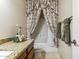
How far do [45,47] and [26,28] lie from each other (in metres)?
1.04

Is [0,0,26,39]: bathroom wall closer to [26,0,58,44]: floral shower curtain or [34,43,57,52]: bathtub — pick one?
[26,0,58,44]: floral shower curtain

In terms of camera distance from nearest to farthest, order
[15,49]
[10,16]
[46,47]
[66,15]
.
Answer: [15,49] → [66,15] → [10,16] → [46,47]

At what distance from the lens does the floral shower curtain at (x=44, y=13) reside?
509cm

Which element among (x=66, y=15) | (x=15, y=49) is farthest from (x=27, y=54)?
(x=66, y=15)

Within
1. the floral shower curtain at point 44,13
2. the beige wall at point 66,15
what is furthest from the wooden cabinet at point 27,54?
the floral shower curtain at point 44,13

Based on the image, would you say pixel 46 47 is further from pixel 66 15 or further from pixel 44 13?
pixel 66 15

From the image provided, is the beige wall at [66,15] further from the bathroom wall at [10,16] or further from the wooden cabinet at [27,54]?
the bathroom wall at [10,16]

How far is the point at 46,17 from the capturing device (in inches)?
201

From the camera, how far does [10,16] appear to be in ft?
12.1

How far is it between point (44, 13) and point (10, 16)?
1.71m

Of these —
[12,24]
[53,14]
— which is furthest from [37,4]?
[12,24]

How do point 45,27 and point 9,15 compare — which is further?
point 45,27

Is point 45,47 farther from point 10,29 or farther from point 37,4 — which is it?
point 10,29

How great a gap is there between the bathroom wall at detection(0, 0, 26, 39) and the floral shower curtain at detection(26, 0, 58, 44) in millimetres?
371
